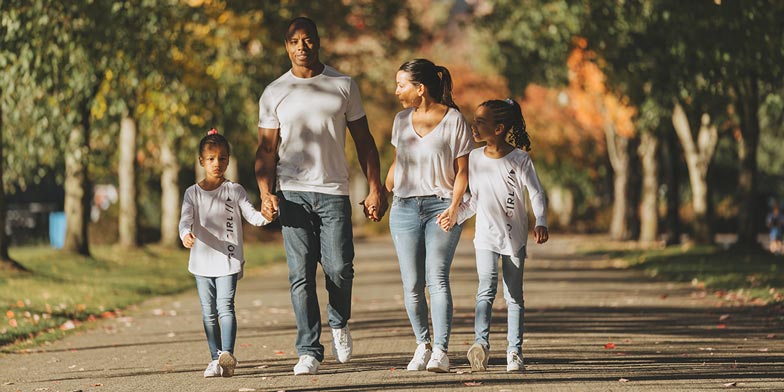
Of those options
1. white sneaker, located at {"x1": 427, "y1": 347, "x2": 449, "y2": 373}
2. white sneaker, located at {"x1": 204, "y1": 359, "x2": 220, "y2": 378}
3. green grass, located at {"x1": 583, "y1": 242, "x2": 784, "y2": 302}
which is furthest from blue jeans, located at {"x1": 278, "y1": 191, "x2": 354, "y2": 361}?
green grass, located at {"x1": 583, "y1": 242, "x2": 784, "y2": 302}

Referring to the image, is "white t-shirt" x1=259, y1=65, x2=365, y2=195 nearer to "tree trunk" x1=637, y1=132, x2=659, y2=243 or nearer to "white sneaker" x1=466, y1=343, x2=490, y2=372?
"white sneaker" x1=466, y1=343, x2=490, y2=372

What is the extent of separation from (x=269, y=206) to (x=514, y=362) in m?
1.79

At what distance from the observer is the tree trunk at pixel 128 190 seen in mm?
30750

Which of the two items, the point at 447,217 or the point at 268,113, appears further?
the point at 268,113

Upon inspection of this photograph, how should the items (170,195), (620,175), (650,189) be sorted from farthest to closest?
A: (620,175)
(650,189)
(170,195)

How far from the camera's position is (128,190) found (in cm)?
3119

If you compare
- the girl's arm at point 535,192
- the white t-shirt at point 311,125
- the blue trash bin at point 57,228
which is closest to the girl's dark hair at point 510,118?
the girl's arm at point 535,192

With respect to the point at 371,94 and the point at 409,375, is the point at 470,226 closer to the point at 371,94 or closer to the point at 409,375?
the point at 371,94

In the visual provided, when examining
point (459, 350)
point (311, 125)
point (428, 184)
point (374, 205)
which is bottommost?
point (459, 350)

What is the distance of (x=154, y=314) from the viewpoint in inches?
648

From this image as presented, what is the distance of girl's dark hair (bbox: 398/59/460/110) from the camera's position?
9.36 m

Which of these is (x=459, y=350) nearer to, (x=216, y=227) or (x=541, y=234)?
(x=541, y=234)

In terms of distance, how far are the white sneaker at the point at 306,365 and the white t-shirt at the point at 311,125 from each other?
104 centimetres

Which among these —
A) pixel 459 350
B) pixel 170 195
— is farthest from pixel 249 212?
pixel 170 195
